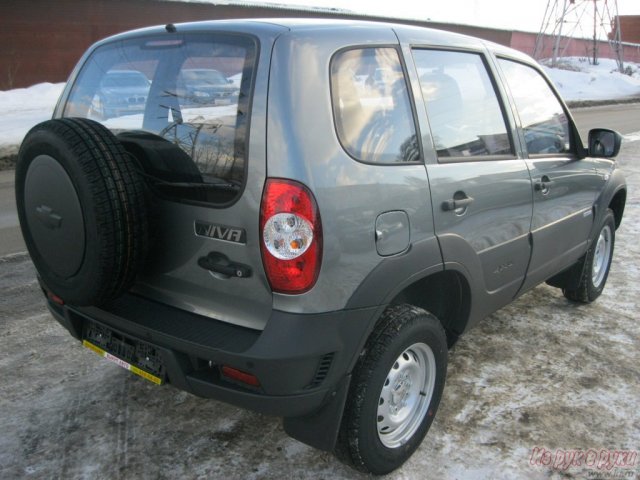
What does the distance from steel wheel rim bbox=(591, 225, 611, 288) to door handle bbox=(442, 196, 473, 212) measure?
2.24 metres

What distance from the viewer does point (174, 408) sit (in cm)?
304

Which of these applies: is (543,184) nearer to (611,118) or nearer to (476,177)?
(476,177)

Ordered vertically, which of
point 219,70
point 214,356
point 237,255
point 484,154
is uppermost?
point 219,70

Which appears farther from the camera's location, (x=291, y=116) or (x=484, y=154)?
(x=484, y=154)

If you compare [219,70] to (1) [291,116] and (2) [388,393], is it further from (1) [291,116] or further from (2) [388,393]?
(2) [388,393]

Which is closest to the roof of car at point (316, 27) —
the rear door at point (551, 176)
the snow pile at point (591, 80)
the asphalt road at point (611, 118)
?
the rear door at point (551, 176)

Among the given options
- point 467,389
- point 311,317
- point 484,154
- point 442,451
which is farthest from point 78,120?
point 467,389

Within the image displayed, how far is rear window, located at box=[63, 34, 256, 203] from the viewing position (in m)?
2.21

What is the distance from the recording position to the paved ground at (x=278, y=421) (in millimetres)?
2609

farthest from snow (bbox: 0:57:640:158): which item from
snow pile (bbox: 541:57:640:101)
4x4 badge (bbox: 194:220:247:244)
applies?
4x4 badge (bbox: 194:220:247:244)

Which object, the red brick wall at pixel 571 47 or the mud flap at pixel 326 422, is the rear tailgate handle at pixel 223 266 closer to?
the mud flap at pixel 326 422

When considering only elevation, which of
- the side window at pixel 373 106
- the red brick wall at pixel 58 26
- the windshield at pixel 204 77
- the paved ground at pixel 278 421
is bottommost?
the paved ground at pixel 278 421

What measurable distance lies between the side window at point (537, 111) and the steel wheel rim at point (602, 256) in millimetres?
1121

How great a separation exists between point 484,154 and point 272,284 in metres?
1.44
